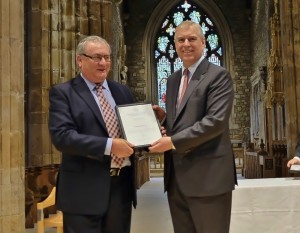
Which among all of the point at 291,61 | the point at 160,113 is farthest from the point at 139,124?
the point at 291,61

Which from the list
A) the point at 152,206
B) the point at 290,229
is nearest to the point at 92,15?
the point at 152,206

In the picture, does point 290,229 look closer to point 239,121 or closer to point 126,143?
point 126,143

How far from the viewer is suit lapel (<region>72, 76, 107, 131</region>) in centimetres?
A: 230

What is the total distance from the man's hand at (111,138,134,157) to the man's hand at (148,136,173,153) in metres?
0.11

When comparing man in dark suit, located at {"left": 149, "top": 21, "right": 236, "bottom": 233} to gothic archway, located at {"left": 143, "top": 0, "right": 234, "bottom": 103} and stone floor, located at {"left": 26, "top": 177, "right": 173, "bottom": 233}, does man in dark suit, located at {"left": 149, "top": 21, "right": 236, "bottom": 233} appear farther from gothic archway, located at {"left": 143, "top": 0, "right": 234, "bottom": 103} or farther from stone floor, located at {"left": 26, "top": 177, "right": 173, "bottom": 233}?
gothic archway, located at {"left": 143, "top": 0, "right": 234, "bottom": 103}

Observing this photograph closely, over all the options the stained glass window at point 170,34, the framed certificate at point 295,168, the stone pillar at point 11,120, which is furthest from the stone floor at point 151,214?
the stained glass window at point 170,34

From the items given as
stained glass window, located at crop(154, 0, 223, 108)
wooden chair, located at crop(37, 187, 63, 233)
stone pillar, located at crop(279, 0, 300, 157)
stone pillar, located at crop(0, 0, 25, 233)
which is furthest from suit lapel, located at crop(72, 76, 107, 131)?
stained glass window, located at crop(154, 0, 223, 108)

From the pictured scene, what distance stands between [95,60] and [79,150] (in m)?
0.48

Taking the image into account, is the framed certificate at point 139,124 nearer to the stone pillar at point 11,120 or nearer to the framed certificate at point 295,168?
the framed certificate at point 295,168

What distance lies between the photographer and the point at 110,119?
237 cm

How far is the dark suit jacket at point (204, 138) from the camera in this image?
2.18 m

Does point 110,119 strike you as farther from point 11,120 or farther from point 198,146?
point 11,120

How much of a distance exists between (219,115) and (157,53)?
778 inches

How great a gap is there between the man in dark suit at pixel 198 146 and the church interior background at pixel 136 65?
79.6 inches
